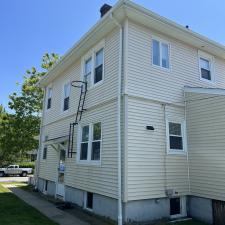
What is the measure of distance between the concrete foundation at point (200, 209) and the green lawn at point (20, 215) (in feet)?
15.6

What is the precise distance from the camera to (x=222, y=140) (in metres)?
7.64

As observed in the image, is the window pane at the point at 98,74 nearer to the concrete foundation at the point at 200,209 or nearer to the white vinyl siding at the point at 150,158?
the white vinyl siding at the point at 150,158

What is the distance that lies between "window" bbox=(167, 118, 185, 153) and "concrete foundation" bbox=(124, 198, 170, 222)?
185 cm

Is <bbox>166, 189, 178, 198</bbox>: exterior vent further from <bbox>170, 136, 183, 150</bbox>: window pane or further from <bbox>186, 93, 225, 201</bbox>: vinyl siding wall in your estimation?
<bbox>170, 136, 183, 150</bbox>: window pane

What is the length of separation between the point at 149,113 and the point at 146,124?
0.44 meters

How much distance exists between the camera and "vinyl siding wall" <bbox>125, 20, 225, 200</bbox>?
7.39 meters

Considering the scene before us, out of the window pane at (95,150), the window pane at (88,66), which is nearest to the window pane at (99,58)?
the window pane at (88,66)

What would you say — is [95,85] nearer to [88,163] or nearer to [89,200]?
[88,163]

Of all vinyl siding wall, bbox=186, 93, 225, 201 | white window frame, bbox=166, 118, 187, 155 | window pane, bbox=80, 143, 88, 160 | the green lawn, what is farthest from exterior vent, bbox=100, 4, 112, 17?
the green lawn

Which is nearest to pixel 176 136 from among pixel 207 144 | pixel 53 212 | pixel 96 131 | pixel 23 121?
pixel 207 144

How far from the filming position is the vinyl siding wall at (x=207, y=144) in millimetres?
7613

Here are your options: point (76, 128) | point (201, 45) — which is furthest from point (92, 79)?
point (201, 45)

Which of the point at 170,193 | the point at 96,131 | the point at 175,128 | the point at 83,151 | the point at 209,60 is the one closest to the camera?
the point at 170,193

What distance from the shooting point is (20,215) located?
317 inches
